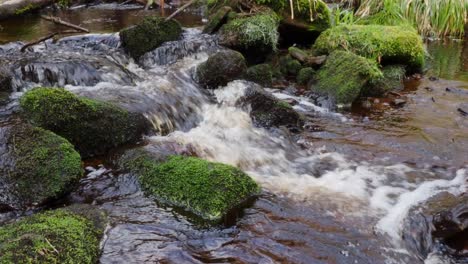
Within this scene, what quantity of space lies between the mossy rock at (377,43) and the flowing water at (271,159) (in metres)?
0.48

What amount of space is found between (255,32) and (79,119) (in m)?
4.00

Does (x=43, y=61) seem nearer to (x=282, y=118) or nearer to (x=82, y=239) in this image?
(x=282, y=118)

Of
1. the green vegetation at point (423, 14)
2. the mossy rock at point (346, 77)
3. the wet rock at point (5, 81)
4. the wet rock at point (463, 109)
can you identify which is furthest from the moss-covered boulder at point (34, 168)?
the green vegetation at point (423, 14)

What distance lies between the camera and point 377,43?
287 inches

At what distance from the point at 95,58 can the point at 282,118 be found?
3182mm

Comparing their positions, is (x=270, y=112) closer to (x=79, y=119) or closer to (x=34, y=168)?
(x=79, y=119)

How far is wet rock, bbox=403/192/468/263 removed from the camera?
10.2 ft

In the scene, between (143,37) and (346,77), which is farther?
(143,37)

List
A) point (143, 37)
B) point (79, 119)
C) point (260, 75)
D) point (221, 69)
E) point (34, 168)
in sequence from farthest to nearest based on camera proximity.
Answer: point (143, 37) < point (260, 75) < point (221, 69) < point (79, 119) < point (34, 168)

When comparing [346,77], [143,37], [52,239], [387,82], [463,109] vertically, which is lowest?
[463,109]

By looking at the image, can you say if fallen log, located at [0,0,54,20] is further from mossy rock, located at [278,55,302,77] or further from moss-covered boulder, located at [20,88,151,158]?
moss-covered boulder, located at [20,88,151,158]

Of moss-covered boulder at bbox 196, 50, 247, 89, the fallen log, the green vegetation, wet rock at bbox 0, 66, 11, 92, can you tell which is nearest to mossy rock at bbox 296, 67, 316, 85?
moss-covered boulder at bbox 196, 50, 247, 89

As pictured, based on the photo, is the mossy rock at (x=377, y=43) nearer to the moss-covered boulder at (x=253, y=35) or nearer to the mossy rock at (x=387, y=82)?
the mossy rock at (x=387, y=82)

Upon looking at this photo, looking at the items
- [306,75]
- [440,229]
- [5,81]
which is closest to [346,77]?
[306,75]
